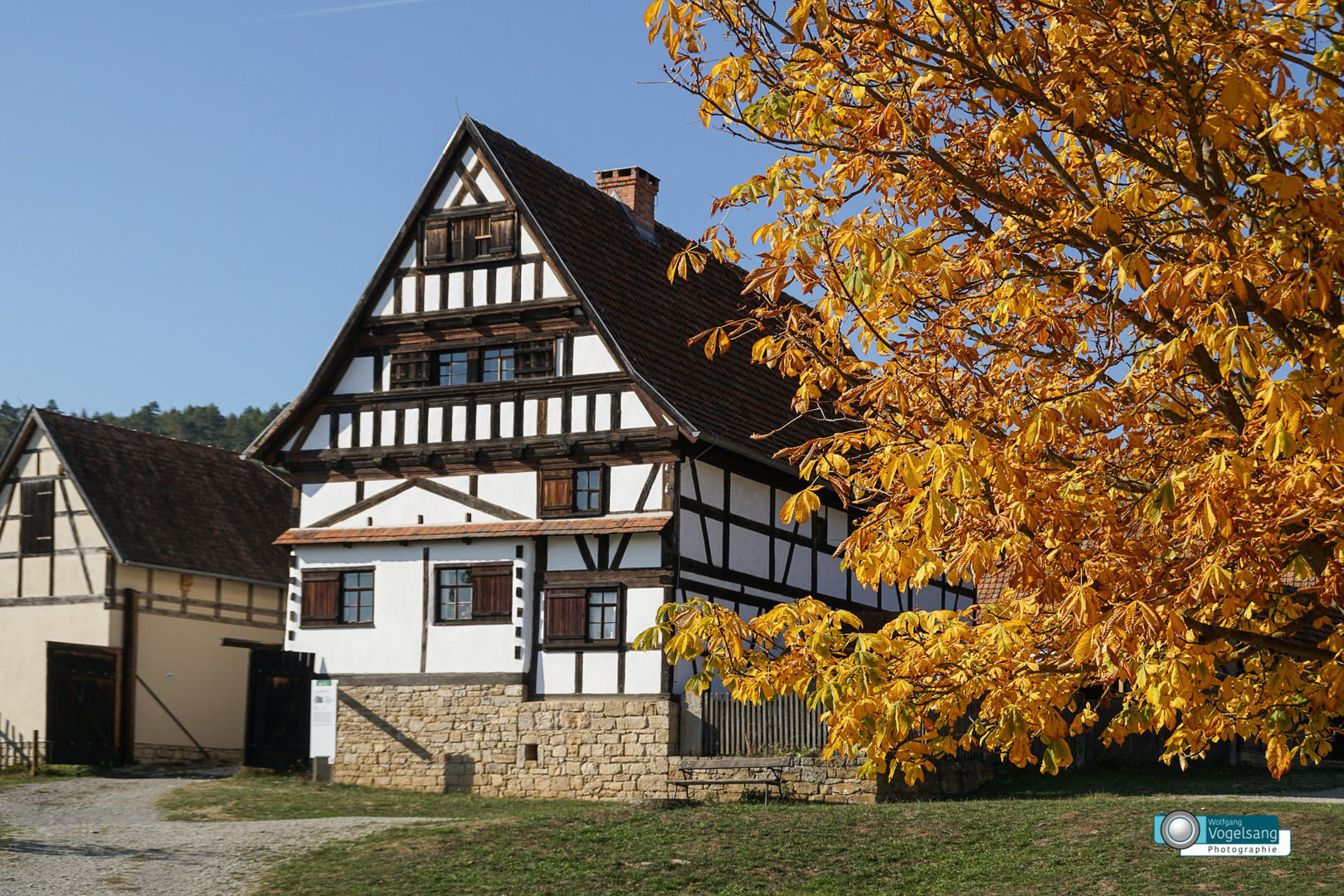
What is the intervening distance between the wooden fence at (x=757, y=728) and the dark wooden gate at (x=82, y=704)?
13283 mm

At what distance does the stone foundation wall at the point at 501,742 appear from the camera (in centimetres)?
2198

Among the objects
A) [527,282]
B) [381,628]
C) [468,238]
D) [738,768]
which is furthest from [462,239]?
[738,768]

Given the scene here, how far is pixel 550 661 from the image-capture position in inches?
906

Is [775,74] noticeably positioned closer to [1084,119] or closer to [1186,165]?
→ [1084,119]

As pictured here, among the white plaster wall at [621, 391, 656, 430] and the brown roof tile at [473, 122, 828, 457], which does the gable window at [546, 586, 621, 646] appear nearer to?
the white plaster wall at [621, 391, 656, 430]

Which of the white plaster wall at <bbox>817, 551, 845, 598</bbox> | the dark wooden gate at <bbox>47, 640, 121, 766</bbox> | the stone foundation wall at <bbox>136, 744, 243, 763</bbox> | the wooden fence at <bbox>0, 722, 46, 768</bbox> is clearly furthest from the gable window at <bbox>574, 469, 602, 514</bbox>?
the wooden fence at <bbox>0, 722, 46, 768</bbox>

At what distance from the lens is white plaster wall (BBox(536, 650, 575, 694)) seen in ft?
74.9

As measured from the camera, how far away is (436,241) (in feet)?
81.4

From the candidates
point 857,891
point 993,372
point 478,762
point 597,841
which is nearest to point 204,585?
point 478,762

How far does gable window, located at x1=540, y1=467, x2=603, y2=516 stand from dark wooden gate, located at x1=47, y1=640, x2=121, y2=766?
10.8m

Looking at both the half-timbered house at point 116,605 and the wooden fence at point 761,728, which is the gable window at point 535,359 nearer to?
the wooden fence at point 761,728

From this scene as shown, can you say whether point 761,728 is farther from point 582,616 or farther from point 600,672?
point 582,616

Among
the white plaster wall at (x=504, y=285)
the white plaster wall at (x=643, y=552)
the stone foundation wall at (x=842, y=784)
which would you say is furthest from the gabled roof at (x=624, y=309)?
the stone foundation wall at (x=842, y=784)

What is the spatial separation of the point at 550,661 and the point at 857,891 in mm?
9788
